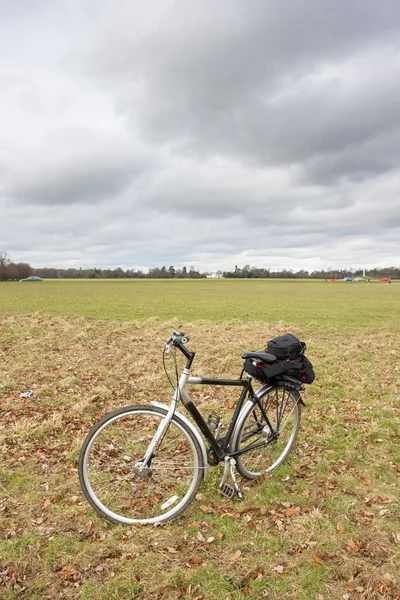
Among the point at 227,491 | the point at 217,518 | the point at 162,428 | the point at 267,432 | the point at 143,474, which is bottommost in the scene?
the point at 217,518

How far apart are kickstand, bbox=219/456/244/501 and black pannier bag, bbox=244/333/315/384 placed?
1.10 m

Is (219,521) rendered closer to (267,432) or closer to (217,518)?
(217,518)

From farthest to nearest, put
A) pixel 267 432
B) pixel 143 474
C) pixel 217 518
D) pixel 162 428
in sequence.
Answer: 1. pixel 267 432
2. pixel 217 518
3. pixel 143 474
4. pixel 162 428

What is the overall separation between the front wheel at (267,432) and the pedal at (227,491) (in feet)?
0.93

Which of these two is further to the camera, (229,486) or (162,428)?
(229,486)

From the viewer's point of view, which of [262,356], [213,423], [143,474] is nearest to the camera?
[143,474]

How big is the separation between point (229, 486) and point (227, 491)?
10cm

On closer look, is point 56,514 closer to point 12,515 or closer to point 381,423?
point 12,515

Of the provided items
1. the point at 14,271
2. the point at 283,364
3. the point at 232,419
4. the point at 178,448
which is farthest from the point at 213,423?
the point at 14,271

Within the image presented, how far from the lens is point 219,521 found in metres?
4.37

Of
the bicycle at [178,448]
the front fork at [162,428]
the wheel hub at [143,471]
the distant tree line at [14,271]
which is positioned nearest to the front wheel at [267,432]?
the bicycle at [178,448]

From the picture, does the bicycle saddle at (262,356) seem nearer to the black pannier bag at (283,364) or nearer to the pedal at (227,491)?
the black pannier bag at (283,364)

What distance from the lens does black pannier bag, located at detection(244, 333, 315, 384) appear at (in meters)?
4.75

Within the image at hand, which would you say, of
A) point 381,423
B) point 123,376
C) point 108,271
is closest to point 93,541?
point 381,423
